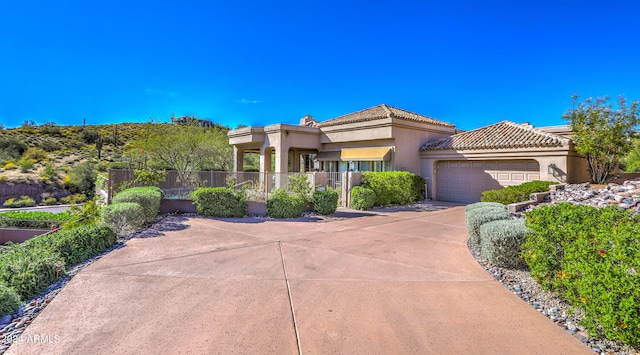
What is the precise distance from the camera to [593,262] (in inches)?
163

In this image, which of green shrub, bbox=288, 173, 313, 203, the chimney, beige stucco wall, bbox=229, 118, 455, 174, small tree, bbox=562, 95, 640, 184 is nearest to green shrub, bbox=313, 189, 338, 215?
green shrub, bbox=288, 173, 313, 203

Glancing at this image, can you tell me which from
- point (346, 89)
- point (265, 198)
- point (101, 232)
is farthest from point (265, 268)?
point (346, 89)

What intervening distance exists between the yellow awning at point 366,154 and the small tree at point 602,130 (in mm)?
9484

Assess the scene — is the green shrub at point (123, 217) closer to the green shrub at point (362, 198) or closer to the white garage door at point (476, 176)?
the green shrub at point (362, 198)

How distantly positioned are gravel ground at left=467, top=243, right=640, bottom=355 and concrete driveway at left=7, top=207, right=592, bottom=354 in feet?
0.59

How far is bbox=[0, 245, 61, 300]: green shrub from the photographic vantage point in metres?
5.05

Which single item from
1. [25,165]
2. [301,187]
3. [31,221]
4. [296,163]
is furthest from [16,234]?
[25,165]

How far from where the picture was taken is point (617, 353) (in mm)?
3629

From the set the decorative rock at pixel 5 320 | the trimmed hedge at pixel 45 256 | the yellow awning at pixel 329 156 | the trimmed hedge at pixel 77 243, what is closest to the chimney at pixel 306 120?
the yellow awning at pixel 329 156

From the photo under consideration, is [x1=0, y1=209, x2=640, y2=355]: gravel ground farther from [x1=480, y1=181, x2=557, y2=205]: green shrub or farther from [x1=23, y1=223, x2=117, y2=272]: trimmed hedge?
[x1=480, y1=181, x2=557, y2=205]: green shrub

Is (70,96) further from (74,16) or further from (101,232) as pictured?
(101,232)

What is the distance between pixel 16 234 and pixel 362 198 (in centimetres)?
1438

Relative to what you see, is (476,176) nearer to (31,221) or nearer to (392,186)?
(392,186)

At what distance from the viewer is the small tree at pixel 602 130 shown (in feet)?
45.9
